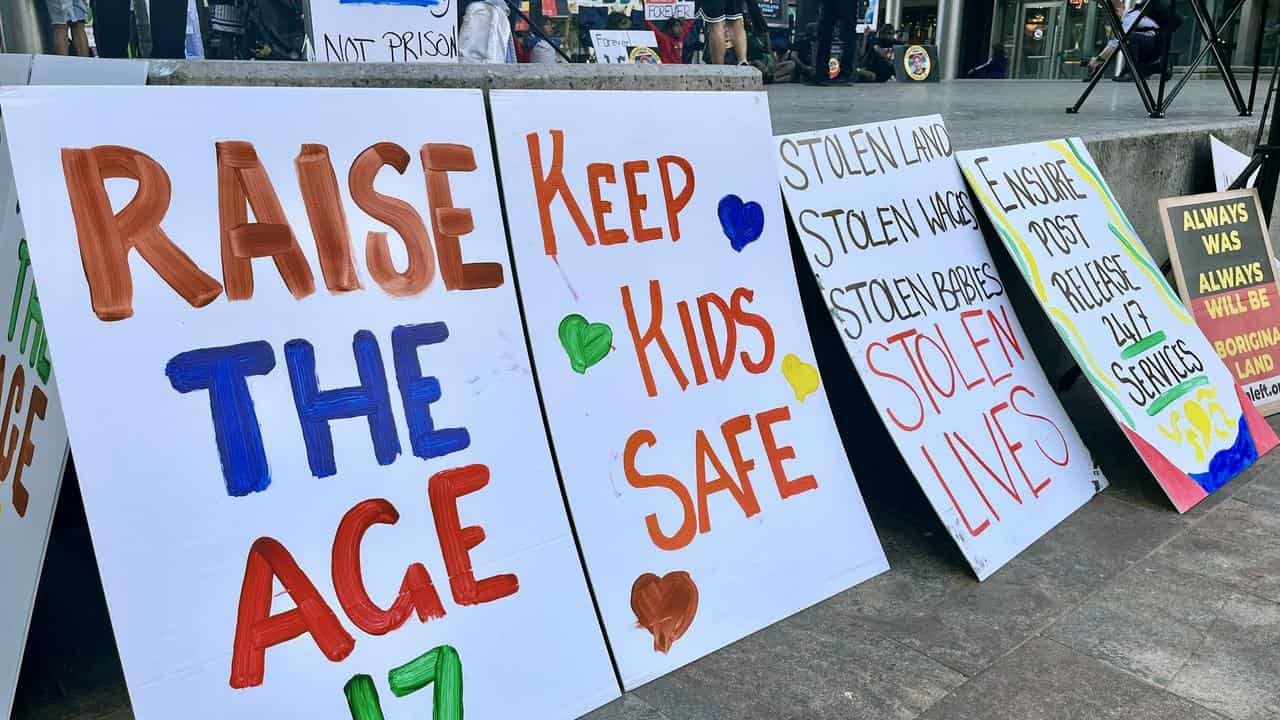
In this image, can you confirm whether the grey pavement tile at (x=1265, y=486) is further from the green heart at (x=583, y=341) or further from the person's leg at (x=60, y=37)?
the person's leg at (x=60, y=37)

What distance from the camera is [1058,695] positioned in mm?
2086

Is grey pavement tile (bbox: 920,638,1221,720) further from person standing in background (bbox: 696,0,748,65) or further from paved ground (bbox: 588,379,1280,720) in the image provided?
person standing in background (bbox: 696,0,748,65)

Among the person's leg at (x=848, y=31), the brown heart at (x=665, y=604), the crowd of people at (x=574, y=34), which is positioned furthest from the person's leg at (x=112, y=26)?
the person's leg at (x=848, y=31)

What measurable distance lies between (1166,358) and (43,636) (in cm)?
345

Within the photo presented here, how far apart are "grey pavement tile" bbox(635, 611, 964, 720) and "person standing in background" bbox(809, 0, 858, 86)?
367 inches

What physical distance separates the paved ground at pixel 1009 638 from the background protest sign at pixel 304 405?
42cm

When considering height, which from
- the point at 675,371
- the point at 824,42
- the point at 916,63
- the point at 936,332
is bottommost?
the point at 936,332

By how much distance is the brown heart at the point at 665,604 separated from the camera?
2150 millimetres

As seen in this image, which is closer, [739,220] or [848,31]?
[739,220]

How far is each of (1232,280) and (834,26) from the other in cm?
757

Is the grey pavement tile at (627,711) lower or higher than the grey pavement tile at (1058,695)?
higher

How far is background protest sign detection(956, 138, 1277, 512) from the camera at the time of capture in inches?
124

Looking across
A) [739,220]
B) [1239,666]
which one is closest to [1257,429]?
[1239,666]

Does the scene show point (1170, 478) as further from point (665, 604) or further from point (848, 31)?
point (848, 31)
